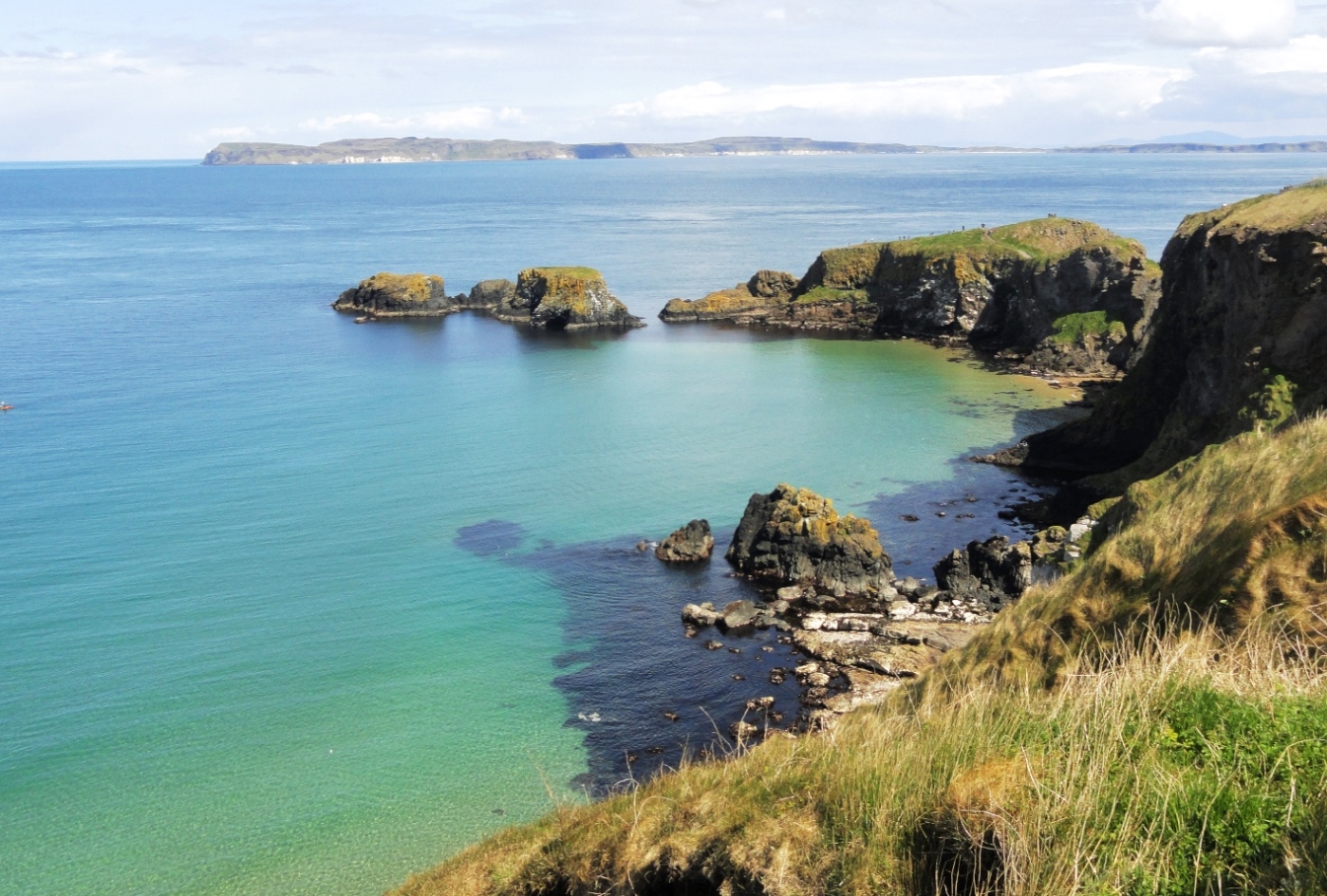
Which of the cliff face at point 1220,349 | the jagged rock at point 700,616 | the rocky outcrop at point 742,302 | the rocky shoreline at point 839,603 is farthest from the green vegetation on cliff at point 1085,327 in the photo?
the jagged rock at point 700,616

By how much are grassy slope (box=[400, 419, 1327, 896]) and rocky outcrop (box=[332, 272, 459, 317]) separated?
86.9 metres

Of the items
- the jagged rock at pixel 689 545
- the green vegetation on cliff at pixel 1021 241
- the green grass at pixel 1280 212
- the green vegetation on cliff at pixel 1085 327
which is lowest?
the jagged rock at pixel 689 545

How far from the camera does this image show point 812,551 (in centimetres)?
3472

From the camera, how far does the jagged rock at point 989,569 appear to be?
107 feet

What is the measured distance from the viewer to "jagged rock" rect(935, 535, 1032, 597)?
32.8 meters

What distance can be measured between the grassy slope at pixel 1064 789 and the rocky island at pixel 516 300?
77601 millimetres

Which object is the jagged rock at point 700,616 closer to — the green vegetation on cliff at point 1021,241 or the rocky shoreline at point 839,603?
the rocky shoreline at point 839,603

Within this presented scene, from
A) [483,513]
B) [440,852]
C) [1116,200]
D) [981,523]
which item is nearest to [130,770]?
[440,852]

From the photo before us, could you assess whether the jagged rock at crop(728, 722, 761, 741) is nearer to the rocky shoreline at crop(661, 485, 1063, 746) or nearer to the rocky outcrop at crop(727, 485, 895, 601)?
the rocky shoreline at crop(661, 485, 1063, 746)

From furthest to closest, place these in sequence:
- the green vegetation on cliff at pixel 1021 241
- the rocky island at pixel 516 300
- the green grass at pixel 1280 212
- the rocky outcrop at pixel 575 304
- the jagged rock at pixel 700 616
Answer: the rocky island at pixel 516 300 → the rocky outcrop at pixel 575 304 → the green vegetation on cliff at pixel 1021 241 → the green grass at pixel 1280 212 → the jagged rock at pixel 700 616

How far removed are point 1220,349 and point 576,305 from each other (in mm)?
59215

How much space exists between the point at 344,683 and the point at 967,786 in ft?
77.1

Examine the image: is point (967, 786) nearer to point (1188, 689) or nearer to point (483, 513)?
point (1188, 689)

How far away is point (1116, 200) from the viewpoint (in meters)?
196
